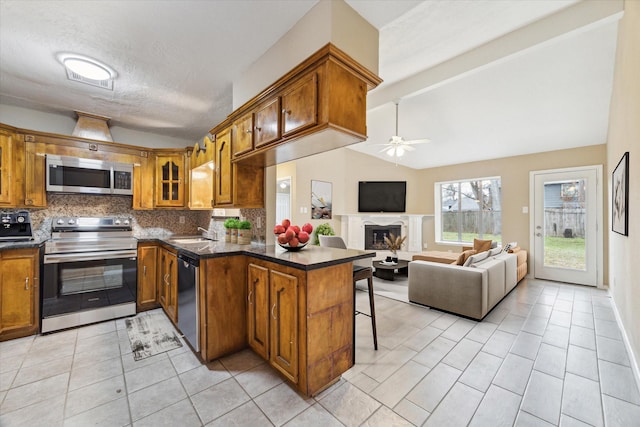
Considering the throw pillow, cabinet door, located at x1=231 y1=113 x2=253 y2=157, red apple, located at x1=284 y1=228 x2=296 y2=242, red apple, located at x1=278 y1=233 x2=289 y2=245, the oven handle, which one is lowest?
the throw pillow

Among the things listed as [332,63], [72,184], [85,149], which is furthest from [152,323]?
[332,63]

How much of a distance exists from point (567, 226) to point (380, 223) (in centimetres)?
350

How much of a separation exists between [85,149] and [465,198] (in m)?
7.17

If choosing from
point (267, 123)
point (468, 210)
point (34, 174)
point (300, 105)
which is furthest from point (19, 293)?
point (468, 210)

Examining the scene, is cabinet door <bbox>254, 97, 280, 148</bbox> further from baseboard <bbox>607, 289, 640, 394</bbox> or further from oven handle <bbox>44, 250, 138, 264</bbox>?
baseboard <bbox>607, 289, 640, 394</bbox>

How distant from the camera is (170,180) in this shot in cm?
373

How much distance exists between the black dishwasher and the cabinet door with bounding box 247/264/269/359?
0.41m

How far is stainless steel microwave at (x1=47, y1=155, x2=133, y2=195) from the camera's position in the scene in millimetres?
2936

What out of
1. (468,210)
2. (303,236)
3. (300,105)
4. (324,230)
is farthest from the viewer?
(468,210)

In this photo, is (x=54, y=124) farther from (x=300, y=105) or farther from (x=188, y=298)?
(x=300, y=105)

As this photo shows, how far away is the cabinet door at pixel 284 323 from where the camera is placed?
1718 millimetres

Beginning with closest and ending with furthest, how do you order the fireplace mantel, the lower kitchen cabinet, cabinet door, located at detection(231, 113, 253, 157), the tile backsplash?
the lower kitchen cabinet
cabinet door, located at detection(231, 113, 253, 157)
the tile backsplash
the fireplace mantel

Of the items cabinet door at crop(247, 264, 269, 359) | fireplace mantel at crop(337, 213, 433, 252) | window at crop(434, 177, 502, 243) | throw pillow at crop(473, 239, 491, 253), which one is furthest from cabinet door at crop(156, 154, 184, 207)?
window at crop(434, 177, 502, 243)

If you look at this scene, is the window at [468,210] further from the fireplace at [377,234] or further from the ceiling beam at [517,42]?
the ceiling beam at [517,42]
